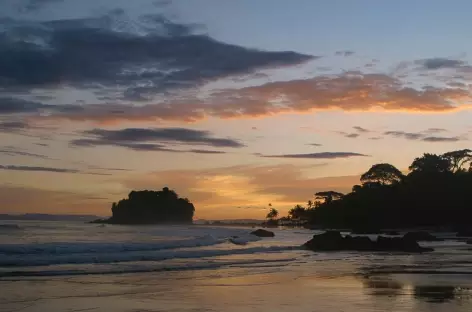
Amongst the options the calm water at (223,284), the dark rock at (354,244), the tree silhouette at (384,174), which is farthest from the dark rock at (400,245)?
the tree silhouette at (384,174)

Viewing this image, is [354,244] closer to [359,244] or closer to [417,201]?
[359,244]

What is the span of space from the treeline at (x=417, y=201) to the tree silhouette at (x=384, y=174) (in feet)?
3.58

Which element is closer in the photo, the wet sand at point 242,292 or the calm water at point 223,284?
the wet sand at point 242,292

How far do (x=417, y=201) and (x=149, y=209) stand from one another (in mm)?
103144

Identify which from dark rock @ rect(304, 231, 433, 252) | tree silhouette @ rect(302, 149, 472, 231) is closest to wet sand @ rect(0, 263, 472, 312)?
dark rock @ rect(304, 231, 433, 252)

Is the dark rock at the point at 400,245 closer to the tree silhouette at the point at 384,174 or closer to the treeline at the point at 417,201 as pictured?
the treeline at the point at 417,201

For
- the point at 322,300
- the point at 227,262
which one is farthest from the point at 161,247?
the point at 322,300

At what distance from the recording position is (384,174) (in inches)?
5236

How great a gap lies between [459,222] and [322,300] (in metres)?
89.1

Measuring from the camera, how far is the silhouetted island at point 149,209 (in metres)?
186

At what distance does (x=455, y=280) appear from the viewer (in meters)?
19.6

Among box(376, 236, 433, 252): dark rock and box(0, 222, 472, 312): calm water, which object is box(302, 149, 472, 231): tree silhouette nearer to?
box(376, 236, 433, 252): dark rock

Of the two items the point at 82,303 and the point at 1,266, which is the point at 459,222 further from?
the point at 82,303

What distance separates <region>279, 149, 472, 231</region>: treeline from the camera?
327 feet
